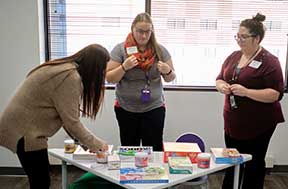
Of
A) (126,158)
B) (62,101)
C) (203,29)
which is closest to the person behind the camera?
(62,101)

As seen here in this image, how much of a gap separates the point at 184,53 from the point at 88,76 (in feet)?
5.64

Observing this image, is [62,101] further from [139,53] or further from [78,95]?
[139,53]

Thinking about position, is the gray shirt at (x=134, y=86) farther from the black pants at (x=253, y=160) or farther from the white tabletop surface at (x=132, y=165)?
the black pants at (x=253, y=160)

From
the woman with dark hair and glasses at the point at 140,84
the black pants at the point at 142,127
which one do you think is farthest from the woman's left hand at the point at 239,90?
the black pants at the point at 142,127

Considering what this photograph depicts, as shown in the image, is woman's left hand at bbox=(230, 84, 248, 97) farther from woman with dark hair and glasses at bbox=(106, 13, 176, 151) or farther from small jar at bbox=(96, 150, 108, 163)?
small jar at bbox=(96, 150, 108, 163)

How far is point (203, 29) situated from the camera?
3.21m

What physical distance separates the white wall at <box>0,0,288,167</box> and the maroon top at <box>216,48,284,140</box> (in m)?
0.89

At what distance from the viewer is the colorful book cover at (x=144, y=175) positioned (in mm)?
1667

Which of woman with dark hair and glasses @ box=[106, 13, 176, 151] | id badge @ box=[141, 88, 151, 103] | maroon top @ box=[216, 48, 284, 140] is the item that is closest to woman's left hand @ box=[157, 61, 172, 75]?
woman with dark hair and glasses @ box=[106, 13, 176, 151]

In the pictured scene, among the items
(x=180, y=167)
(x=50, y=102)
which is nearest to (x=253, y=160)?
(x=180, y=167)

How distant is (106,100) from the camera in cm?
323

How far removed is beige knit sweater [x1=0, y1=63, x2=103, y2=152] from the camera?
164 centimetres

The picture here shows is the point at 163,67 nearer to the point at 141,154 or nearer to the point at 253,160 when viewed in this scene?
the point at 141,154

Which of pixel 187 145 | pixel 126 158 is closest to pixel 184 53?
pixel 187 145
